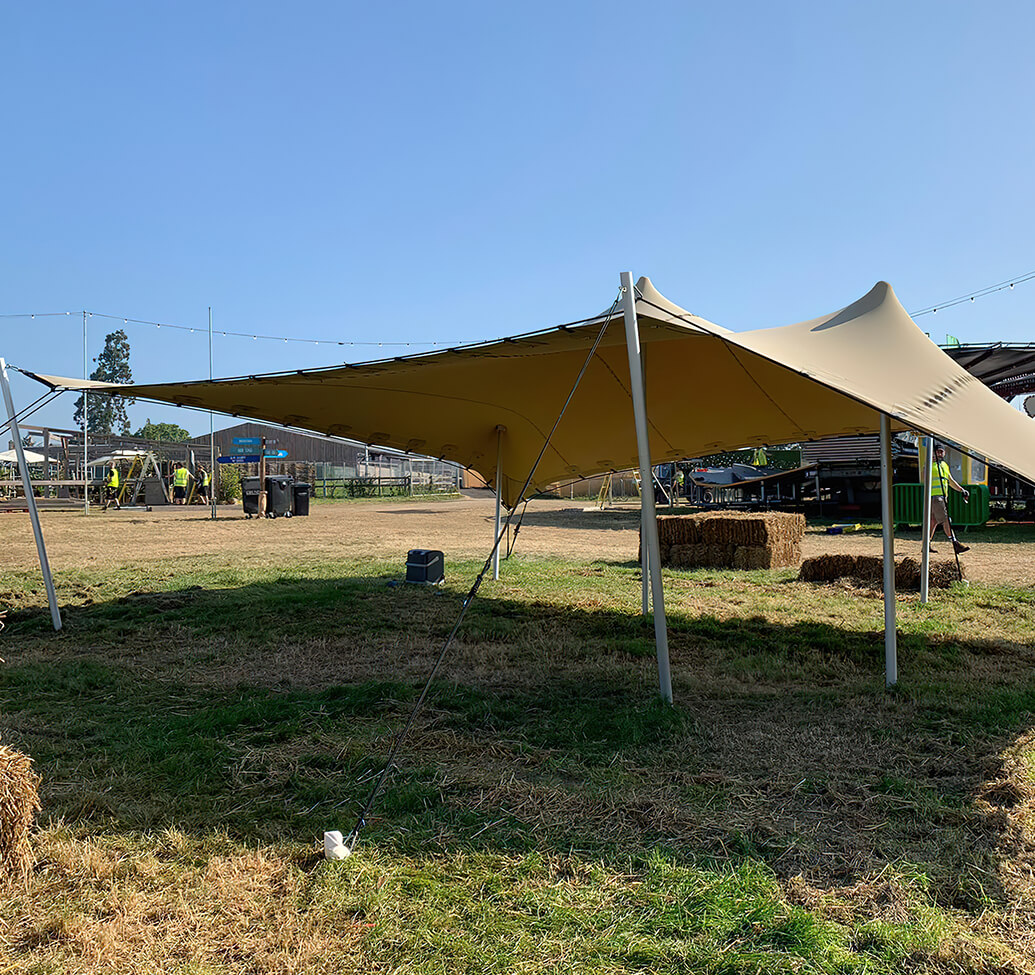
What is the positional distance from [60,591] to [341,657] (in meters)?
4.54

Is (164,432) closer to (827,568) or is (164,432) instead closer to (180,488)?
(180,488)

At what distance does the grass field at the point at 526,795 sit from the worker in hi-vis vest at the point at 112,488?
21.9 m

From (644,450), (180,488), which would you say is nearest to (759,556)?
(644,450)

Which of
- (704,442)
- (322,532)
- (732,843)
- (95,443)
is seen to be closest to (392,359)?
(732,843)

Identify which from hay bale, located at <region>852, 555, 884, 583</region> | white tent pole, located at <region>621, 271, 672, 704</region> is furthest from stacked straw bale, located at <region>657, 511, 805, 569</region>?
white tent pole, located at <region>621, 271, 672, 704</region>

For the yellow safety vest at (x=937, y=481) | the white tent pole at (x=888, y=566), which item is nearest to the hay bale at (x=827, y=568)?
the yellow safety vest at (x=937, y=481)

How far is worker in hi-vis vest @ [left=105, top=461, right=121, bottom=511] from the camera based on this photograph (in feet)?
86.9

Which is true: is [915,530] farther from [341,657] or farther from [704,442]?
[341,657]

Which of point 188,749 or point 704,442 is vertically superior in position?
point 704,442

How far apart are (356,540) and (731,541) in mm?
7159

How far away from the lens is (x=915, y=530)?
16.2m

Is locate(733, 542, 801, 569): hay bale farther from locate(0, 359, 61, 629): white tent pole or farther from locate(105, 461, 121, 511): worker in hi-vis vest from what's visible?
locate(105, 461, 121, 511): worker in hi-vis vest

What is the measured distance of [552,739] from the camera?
3.76m

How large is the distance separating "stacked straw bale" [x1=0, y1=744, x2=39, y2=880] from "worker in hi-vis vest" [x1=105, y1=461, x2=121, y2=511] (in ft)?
83.4
